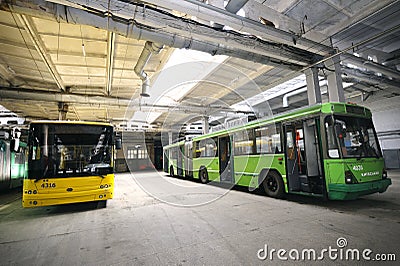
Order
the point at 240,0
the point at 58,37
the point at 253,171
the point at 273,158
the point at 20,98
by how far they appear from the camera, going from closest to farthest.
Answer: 1. the point at 240,0
2. the point at 58,37
3. the point at 273,158
4. the point at 253,171
5. the point at 20,98

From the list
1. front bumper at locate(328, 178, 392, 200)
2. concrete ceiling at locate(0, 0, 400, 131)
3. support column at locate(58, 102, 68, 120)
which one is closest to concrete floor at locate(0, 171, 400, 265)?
front bumper at locate(328, 178, 392, 200)

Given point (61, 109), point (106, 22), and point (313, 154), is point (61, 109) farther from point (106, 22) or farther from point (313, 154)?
point (313, 154)

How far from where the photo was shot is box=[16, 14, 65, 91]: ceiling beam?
16.9 feet

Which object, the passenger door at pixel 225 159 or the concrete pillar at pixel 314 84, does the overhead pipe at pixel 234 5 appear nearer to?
the concrete pillar at pixel 314 84

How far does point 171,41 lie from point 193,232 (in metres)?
4.68

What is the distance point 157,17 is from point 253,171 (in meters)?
5.71

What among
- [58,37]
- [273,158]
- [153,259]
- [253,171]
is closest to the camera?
[153,259]

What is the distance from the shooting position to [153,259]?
283cm

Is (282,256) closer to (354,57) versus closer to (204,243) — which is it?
(204,243)

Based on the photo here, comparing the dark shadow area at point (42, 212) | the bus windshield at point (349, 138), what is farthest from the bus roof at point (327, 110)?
the dark shadow area at point (42, 212)

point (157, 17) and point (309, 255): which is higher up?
point (157, 17)

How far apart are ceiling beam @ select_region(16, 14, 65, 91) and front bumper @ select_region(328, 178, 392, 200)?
8.56 m

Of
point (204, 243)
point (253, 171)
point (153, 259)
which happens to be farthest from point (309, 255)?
point (253, 171)

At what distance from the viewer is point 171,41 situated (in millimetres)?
5598
